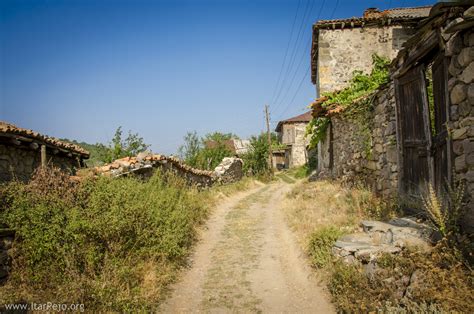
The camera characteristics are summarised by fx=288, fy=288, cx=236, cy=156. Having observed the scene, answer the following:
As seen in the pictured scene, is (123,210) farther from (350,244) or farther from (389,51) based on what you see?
(389,51)

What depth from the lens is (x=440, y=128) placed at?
469cm

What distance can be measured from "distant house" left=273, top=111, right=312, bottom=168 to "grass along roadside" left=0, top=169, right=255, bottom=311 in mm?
27406

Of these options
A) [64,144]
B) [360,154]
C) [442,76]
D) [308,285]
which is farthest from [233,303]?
[64,144]

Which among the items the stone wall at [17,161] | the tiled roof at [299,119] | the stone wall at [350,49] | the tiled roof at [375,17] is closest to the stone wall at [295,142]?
the tiled roof at [299,119]

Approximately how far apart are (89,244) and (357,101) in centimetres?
785

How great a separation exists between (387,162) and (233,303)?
4952 mm

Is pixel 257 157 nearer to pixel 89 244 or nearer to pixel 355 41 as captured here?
pixel 355 41

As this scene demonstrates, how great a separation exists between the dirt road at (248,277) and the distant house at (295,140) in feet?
83.3

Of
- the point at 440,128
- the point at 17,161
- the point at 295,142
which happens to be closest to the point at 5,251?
the point at 17,161

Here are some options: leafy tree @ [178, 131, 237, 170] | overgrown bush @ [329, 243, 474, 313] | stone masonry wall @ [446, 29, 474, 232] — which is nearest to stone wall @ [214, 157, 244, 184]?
leafy tree @ [178, 131, 237, 170]

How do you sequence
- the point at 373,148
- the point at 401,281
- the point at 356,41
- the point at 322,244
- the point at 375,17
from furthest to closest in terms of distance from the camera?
1. the point at 356,41
2. the point at 375,17
3. the point at 373,148
4. the point at 322,244
5. the point at 401,281

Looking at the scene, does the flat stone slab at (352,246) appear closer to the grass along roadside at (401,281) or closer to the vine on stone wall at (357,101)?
the grass along roadside at (401,281)

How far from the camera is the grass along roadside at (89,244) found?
3.81 meters

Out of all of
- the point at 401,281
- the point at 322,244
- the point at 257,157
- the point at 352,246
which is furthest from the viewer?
the point at 257,157
